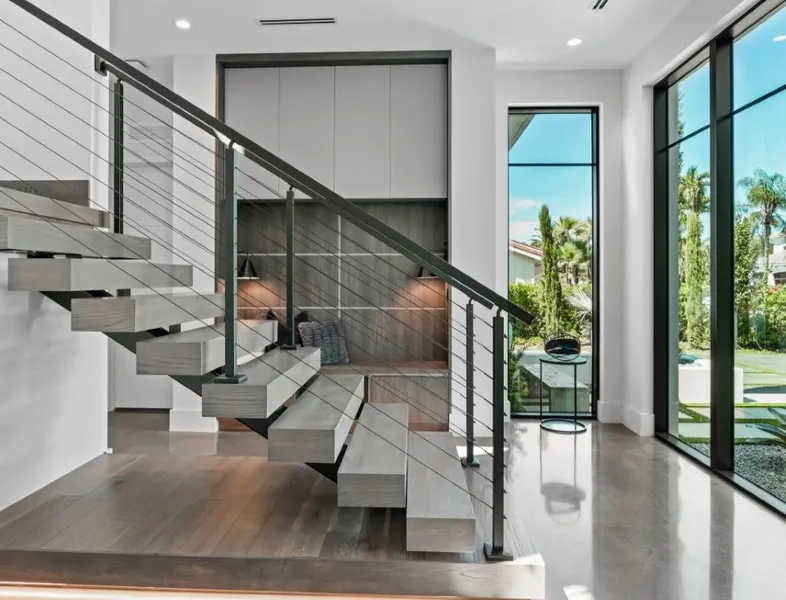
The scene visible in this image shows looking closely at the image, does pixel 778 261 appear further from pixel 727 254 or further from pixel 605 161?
pixel 605 161

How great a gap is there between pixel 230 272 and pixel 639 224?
12.9ft

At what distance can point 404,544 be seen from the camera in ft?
Result: 6.89

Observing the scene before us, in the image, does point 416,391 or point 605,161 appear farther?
point 605,161

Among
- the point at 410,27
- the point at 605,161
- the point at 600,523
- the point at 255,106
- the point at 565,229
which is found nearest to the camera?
the point at 600,523

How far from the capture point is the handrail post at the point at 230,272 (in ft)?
6.72

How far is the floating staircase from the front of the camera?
6.55 ft

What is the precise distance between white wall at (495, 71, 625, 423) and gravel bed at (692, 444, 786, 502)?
1.57 metres

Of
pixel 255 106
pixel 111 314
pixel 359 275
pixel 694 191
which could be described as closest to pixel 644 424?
pixel 694 191

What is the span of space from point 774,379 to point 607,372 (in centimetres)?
194

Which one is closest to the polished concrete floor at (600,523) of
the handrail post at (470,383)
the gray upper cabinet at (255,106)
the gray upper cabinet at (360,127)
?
the handrail post at (470,383)

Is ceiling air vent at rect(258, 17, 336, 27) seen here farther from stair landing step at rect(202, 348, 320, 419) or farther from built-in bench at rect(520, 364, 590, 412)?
built-in bench at rect(520, 364, 590, 412)

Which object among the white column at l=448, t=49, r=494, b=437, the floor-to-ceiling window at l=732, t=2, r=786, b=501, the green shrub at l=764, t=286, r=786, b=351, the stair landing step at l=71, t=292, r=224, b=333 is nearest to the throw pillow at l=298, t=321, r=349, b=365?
the white column at l=448, t=49, r=494, b=437

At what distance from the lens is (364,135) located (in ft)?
15.7

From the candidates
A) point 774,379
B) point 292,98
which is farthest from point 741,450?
point 292,98
